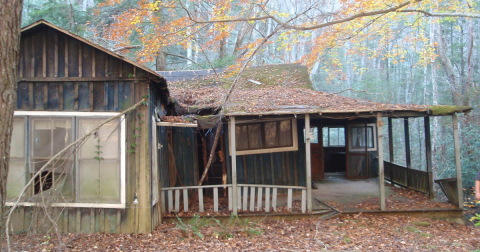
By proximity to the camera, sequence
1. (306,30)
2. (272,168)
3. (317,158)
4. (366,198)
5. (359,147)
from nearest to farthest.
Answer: (366,198) < (272,168) < (359,147) < (317,158) < (306,30)

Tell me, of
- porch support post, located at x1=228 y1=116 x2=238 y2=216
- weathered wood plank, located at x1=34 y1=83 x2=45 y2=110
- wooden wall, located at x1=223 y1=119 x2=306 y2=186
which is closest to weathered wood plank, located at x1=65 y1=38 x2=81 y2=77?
weathered wood plank, located at x1=34 y1=83 x2=45 y2=110

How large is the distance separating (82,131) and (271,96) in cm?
580

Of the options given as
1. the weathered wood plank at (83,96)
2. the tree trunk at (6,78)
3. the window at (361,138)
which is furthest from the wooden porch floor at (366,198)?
the tree trunk at (6,78)

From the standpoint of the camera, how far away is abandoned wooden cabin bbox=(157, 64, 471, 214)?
28.1ft

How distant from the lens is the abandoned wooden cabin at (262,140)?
8562mm

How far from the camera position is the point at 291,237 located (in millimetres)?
7176

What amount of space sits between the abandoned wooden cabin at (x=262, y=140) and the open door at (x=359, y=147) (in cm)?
4

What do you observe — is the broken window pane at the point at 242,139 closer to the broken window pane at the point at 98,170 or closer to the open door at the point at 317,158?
the broken window pane at the point at 98,170

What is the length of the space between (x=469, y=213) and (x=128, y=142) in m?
11.1

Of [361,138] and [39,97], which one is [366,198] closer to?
[361,138]

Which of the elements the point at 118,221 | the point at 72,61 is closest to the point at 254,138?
the point at 118,221

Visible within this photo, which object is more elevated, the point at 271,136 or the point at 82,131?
the point at 82,131

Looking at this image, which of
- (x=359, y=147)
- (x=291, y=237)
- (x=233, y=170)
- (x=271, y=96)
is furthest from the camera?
(x=359, y=147)

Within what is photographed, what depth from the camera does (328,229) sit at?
7738 millimetres
